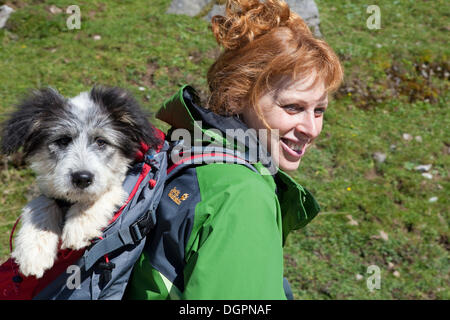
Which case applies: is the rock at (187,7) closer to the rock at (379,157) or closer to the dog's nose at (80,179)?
the rock at (379,157)

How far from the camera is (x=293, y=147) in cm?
239

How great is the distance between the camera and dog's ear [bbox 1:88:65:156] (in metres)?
2.29

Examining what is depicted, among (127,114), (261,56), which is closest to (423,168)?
(261,56)

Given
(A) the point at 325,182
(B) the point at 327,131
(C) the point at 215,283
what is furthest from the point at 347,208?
(C) the point at 215,283

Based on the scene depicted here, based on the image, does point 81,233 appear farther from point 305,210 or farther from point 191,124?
point 305,210

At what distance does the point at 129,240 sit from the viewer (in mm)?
1857

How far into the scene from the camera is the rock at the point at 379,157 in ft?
22.1

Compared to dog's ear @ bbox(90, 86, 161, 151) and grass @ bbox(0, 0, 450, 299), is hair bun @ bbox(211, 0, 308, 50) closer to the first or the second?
dog's ear @ bbox(90, 86, 161, 151)

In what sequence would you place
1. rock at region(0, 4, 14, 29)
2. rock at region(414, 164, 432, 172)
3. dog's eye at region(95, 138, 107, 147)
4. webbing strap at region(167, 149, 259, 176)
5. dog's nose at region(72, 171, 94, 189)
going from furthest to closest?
rock at region(0, 4, 14, 29) < rock at region(414, 164, 432, 172) < dog's eye at region(95, 138, 107, 147) < dog's nose at region(72, 171, 94, 189) < webbing strap at region(167, 149, 259, 176)

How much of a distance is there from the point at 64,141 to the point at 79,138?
0.32ft

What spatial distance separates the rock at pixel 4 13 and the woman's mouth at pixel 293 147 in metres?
7.47

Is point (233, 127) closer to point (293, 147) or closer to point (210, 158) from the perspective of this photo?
point (210, 158)

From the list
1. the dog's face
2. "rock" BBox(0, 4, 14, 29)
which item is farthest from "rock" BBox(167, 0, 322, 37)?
the dog's face

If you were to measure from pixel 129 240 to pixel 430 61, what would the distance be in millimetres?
8935
